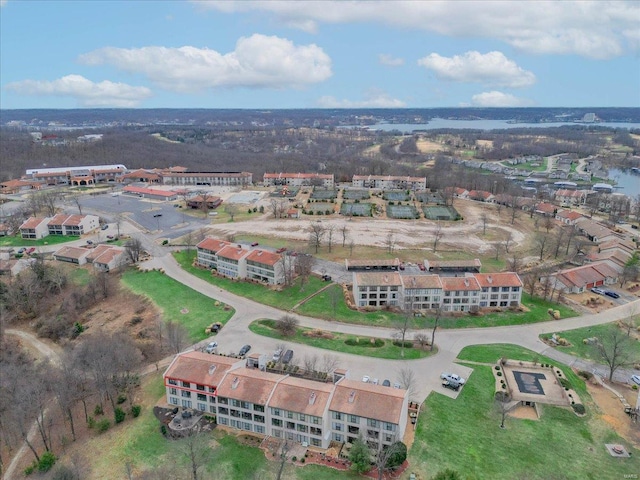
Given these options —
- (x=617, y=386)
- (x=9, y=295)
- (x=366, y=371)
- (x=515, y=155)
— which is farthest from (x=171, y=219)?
(x=515, y=155)

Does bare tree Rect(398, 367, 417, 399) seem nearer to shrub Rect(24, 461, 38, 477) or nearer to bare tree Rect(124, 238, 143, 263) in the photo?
shrub Rect(24, 461, 38, 477)

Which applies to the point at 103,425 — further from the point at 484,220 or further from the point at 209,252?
the point at 484,220

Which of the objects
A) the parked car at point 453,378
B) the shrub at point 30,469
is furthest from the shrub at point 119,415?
the parked car at point 453,378

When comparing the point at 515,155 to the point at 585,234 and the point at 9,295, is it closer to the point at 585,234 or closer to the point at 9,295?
the point at 585,234

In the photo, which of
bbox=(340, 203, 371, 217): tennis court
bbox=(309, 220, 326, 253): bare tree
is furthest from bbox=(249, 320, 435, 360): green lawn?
bbox=(340, 203, 371, 217): tennis court

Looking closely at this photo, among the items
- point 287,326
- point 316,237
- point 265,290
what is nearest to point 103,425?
point 287,326

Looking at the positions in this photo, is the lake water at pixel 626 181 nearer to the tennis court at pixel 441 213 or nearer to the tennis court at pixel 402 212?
the tennis court at pixel 441 213

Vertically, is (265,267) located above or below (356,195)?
below
